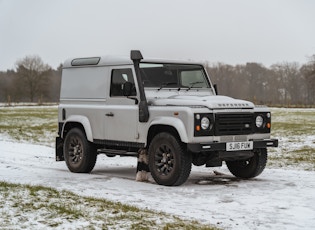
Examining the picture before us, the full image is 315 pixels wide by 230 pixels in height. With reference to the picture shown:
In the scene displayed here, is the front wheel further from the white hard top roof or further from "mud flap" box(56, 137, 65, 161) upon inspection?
"mud flap" box(56, 137, 65, 161)

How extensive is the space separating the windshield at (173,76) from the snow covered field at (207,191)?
1874 millimetres

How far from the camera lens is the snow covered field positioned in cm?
712

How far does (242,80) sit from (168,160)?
375ft

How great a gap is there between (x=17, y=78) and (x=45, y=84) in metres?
5.20

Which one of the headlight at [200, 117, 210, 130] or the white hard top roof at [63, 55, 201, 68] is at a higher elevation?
the white hard top roof at [63, 55, 201, 68]

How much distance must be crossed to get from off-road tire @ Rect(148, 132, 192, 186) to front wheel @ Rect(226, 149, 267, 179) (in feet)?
5.60

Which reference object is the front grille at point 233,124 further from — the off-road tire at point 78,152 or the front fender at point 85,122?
the off-road tire at point 78,152

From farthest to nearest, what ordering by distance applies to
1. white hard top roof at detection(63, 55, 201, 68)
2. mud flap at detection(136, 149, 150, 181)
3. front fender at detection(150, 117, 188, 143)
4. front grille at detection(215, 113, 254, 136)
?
white hard top roof at detection(63, 55, 201, 68) < mud flap at detection(136, 149, 150, 181) < front grille at detection(215, 113, 254, 136) < front fender at detection(150, 117, 188, 143)

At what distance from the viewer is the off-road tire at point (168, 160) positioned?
31.7 feet

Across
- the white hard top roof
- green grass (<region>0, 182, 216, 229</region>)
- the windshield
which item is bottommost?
green grass (<region>0, 182, 216, 229</region>)

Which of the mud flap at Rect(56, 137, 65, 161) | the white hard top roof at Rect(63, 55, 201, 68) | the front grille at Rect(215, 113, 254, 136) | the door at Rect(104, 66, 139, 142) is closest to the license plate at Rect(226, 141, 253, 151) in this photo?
the front grille at Rect(215, 113, 254, 136)

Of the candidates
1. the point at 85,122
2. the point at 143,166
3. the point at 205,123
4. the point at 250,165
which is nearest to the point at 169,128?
the point at 205,123

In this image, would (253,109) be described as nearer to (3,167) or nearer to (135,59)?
(135,59)

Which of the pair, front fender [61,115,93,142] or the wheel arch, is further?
front fender [61,115,93,142]
